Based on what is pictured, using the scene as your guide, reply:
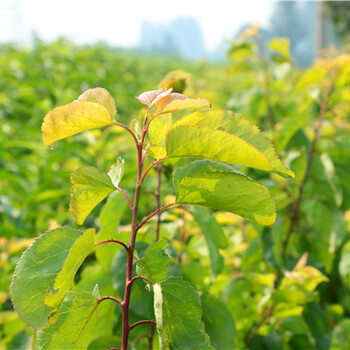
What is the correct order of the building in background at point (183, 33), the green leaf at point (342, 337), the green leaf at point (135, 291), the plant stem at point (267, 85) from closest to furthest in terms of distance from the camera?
the green leaf at point (135, 291), the green leaf at point (342, 337), the plant stem at point (267, 85), the building in background at point (183, 33)

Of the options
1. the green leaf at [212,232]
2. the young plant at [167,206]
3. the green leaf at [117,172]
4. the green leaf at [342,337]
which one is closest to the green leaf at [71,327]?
the young plant at [167,206]

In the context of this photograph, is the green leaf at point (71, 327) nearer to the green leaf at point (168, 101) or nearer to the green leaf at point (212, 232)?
the green leaf at point (168, 101)

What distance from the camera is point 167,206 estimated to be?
0.48 meters

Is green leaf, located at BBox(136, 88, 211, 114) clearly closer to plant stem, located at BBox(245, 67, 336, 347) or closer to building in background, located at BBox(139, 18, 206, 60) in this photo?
plant stem, located at BBox(245, 67, 336, 347)

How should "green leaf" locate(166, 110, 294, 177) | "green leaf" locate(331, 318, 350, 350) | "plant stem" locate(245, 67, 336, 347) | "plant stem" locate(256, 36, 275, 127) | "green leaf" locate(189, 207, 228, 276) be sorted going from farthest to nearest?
"plant stem" locate(256, 36, 275, 127) < "green leaf" locate(331, 318, 350, 350) < "plant stem" locate(245, 67, 336, 347) < "green leaf" locate(189, 207, 228, 276) < "green leaf" locate(166, 110, 294, 177)

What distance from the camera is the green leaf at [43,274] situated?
44cm

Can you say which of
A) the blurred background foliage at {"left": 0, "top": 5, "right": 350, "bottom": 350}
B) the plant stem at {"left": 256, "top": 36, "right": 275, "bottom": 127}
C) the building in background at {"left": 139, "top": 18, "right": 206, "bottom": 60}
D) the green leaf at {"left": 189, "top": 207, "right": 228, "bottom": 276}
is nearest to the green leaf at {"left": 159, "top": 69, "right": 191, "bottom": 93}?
the blurred background foliage at {"left": 0, "top": 5, "right": 350, "bottom": 350}

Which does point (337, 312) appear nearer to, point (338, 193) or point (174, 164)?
point (338, 193)

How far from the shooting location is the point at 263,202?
46 cm

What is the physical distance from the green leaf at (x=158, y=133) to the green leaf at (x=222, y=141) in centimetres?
5

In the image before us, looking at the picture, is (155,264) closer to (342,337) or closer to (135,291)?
(135,291)

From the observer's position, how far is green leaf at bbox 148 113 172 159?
496mm

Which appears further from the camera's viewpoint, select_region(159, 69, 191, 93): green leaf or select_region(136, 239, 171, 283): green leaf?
select_region(159, 69, 191, 93): green leaf

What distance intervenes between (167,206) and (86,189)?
9 centimetres
